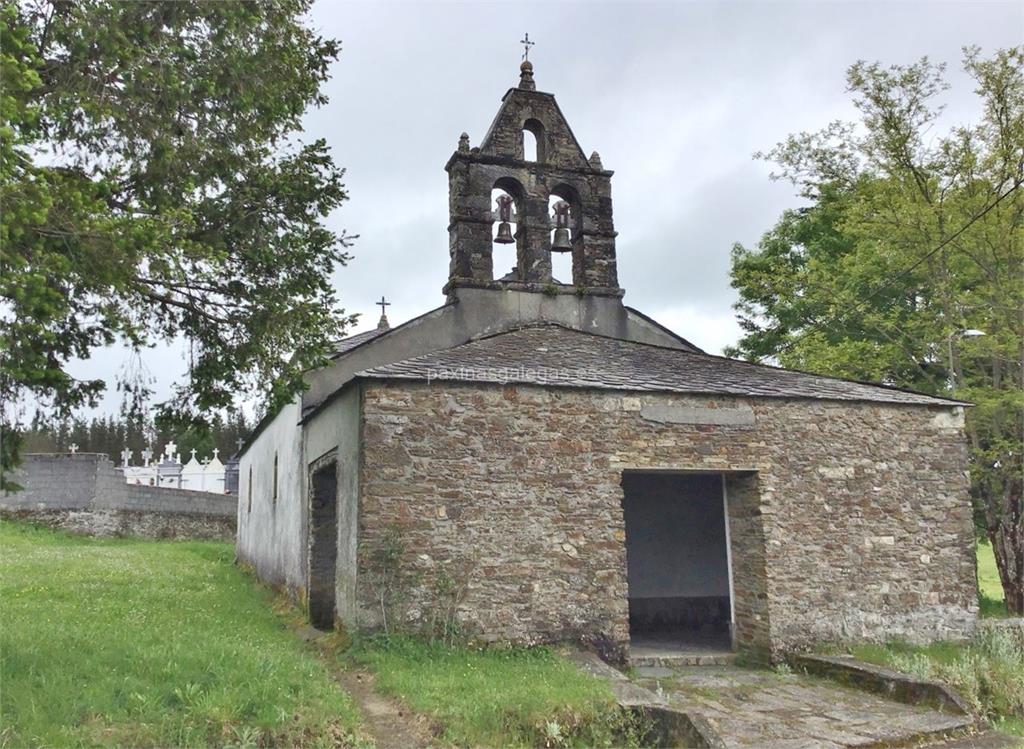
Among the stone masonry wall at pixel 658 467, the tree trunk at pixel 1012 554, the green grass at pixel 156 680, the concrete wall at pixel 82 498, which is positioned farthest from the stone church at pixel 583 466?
the concrete wall at pixel 82 498

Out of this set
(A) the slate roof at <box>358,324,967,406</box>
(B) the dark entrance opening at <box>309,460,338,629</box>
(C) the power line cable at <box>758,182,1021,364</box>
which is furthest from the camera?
(C) the power line cable at <box>758,182,1021,364</box>

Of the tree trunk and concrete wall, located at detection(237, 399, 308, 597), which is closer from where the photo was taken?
concrete wall, located at detection(237, 399, 308, 597)

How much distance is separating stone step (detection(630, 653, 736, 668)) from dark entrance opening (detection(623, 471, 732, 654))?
7.69ft

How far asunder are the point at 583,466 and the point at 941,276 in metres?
9.57

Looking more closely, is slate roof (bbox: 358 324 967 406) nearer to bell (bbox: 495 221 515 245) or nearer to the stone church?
the stone church

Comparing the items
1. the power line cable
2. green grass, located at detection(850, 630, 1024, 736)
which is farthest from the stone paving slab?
the power line cable

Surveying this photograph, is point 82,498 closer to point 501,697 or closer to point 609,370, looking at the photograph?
point 609,370

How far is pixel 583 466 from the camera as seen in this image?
8.60 m

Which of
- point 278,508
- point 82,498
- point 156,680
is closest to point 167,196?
point 156,680

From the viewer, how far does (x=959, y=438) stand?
10.0 meters

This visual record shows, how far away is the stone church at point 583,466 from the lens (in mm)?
8148

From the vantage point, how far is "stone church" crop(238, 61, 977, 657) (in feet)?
26.7

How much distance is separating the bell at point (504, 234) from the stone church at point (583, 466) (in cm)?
3

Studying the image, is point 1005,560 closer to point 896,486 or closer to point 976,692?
point 896,486
